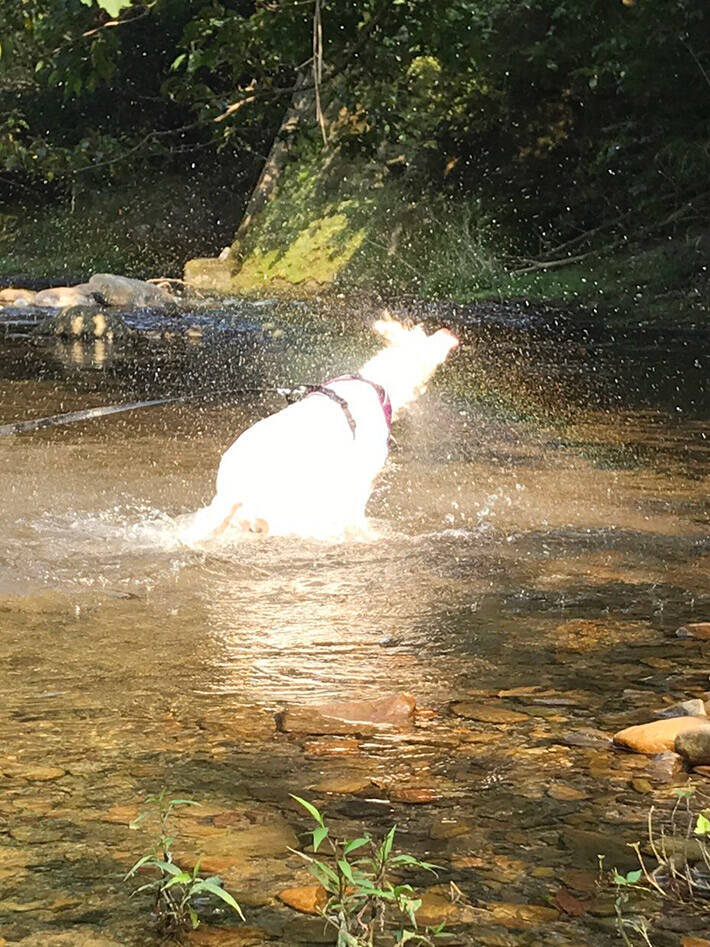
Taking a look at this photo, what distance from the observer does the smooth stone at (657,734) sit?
3.94 metres

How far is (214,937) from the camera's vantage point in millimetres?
2830

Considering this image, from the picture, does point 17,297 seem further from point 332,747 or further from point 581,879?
point 581,879

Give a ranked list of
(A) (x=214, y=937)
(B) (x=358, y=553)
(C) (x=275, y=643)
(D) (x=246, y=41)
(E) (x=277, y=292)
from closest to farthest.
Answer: (A) (x=214, y=937) → (C) (x=275, y=643) → (B) (x=358, y=553) → (D) (x=246, y=41) → (E) (x=277, y=292)

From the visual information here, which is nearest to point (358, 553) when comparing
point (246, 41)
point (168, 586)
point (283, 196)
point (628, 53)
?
point (168, 586)

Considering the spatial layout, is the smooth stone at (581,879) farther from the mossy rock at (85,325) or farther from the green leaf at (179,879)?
the mossy rock at (85,325)

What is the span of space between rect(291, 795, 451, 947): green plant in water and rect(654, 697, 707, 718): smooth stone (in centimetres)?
144

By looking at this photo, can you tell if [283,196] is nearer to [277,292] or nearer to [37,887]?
[277,292]

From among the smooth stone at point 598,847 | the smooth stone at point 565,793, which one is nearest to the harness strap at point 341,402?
the smooth stone at point 565,793

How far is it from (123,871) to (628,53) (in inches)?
745

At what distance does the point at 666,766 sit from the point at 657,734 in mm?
160

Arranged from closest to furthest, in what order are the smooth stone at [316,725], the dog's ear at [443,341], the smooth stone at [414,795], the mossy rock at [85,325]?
the smooth stone at [414,795]
the smooth stone at [316,725]
the dog's ear at [443,341]
the mossy rock at [85,325]

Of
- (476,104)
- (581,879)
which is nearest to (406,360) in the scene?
(581,879)

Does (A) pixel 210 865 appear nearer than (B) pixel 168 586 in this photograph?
Yes

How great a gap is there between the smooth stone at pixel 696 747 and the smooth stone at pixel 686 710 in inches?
13.3
